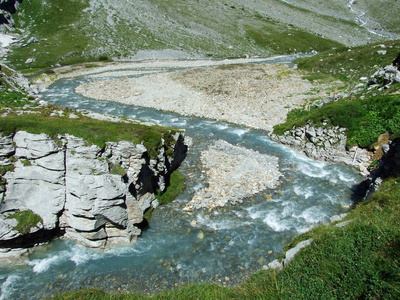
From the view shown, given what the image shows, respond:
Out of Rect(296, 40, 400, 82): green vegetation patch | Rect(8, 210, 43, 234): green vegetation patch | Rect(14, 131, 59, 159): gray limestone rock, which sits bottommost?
Rect(8, 210, 43, 234): green vegetation patch

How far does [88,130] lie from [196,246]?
9574 mm

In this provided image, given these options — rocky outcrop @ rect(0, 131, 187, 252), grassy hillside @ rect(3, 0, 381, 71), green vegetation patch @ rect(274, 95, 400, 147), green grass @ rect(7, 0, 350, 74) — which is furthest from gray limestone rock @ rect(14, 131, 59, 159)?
green grass @ rect(7, 0, 350, 74)

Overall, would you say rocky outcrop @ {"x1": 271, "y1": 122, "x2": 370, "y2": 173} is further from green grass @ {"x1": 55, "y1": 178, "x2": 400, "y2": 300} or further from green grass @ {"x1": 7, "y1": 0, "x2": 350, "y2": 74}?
green grass @ {"x1": 7, "y1": 0, "x2": 350, "y2": 74}

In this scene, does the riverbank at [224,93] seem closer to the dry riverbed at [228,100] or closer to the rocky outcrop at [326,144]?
the dry riverbed at [228,100]

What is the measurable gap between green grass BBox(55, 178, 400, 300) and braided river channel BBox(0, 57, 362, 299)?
10.5ft

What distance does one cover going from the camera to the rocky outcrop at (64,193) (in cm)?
1327

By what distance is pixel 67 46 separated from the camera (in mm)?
87125

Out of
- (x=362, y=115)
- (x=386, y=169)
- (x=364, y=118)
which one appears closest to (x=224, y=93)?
(x=362, y=115)

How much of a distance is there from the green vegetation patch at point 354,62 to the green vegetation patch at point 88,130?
42.0 metres

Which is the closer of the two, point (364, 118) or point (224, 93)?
point (364, 118)

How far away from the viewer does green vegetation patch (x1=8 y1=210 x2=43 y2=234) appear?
41.6 feet

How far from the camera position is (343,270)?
7168mm

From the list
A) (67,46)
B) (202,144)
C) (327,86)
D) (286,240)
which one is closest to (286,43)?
(327,86)

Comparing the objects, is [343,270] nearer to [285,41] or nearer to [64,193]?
[64,193]
